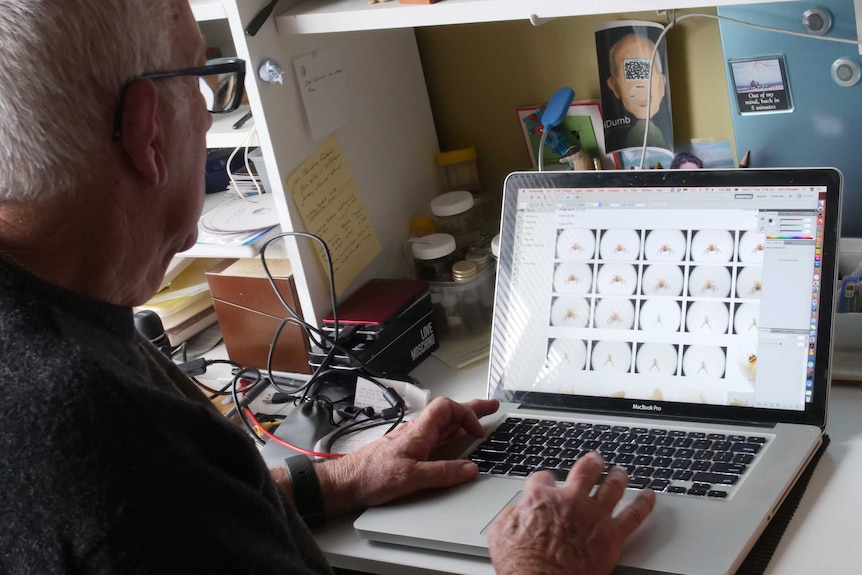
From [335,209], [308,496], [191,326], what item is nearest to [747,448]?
[308,496]

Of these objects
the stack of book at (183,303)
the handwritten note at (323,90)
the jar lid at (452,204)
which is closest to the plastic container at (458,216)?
the jar lid at (452,204)

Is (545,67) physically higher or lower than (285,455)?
higher

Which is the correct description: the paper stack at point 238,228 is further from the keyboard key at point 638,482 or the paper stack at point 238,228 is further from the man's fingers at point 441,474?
the keyboard key at point 638,482

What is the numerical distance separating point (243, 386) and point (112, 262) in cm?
72

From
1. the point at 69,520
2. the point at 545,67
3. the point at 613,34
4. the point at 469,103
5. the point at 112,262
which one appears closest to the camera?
the point at 69,520

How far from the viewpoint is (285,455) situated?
1.22 m

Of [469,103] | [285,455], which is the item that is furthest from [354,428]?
[469,103]

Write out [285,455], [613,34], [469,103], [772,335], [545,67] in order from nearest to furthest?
[772,335] → [285,455] → [613,34] → [545,67] → [469,103]

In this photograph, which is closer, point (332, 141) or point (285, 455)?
point (285, 455)

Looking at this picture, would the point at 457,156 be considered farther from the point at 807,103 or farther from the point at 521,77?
the point at 807,103

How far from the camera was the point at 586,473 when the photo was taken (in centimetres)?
98

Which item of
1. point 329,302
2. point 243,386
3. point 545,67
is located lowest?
point 243,386

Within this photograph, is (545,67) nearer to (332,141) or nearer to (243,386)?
(332,141)

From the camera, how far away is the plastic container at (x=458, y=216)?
5.05ft
